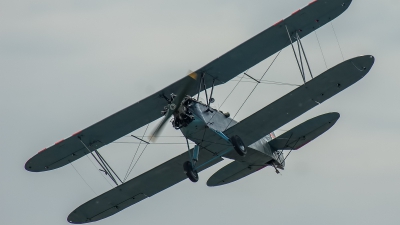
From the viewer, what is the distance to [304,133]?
95.3 ft

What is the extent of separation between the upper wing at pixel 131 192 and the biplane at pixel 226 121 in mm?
29

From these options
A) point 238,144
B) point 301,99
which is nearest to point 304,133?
point 301,99

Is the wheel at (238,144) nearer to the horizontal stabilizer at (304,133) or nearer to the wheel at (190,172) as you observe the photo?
the wheel at (190,172)

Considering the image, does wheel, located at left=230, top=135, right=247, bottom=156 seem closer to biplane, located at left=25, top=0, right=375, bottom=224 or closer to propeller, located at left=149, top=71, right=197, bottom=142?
biplane, located at left=25, top=0, right=375, bottom=224

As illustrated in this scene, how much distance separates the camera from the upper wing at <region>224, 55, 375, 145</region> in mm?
26297

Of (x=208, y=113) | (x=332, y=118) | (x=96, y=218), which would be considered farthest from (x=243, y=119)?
(x=96, y=218)

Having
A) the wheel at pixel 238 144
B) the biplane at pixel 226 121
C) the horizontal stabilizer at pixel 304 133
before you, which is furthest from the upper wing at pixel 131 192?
the horizontal stabilizer at pixel 304 133

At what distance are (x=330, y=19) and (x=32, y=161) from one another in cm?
951

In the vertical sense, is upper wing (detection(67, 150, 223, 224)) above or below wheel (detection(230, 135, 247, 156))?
below

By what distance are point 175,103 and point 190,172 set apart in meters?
1.92

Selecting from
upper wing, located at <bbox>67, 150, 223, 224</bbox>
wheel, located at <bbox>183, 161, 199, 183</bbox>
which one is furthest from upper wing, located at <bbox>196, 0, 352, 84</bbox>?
upper wing, located at <bbox>67, 150, 223, 224</bbox>

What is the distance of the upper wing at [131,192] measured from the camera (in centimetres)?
2980

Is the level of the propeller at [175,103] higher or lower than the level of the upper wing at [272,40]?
lower

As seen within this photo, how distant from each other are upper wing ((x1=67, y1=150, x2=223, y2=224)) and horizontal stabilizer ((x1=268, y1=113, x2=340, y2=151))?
9.60ft
